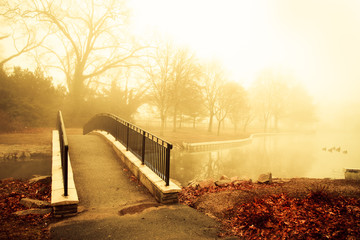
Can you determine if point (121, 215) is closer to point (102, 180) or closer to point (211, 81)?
point (102, 180)

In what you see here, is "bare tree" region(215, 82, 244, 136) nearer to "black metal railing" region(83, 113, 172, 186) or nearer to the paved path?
"black metal railing" region(83, 113, 172, 186)

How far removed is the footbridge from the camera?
495cm

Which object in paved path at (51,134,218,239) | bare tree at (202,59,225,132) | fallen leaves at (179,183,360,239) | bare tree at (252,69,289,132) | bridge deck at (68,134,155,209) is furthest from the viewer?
bare tree at (252,69,289,132)

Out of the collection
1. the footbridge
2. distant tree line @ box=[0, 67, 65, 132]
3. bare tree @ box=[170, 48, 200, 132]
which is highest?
bare tree @ box=[170, 48, 200, 132]

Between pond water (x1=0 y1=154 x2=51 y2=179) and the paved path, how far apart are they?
405 centimetres

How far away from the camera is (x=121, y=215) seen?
4.58 meters

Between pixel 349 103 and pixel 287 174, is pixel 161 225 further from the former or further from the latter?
pixel 349 103

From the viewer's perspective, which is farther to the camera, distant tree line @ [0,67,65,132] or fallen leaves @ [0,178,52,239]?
distant tree line @ [0,67,65,132]

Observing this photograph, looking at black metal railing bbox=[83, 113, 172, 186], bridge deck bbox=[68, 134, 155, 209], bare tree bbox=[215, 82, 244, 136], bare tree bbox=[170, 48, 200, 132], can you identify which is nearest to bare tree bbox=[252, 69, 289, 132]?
bare tree bbox=[215, 82, 244, 136]

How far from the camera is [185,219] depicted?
15.0 feet

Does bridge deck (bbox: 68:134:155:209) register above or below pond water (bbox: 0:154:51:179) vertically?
above

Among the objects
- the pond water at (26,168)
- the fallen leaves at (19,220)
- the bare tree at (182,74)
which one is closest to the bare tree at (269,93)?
the bare tree at (182,74)

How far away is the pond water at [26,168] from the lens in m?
9.34

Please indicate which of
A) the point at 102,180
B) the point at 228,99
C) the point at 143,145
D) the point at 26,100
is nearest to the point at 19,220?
the point at 102,180
